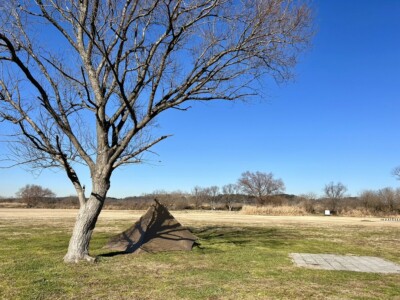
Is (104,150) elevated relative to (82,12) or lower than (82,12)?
lower

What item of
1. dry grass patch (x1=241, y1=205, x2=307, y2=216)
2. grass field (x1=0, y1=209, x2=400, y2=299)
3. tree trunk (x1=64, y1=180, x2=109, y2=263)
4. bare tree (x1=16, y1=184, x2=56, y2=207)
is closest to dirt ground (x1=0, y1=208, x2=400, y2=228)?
dry grass patch (x1=241, y1=205, x2=307, y2=216)

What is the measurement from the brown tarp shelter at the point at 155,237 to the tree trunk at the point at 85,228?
216 centimetres

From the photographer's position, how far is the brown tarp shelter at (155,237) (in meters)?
11.3

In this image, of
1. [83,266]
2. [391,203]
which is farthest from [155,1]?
[391,203]

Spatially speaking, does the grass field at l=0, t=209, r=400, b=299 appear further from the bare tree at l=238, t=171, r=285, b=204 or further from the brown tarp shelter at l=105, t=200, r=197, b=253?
the bare tree at l=238, t=171, r=285, b=204

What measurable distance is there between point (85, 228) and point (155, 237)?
3375mm

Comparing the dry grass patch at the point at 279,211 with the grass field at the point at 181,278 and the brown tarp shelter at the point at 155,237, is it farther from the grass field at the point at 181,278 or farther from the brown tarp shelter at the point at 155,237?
the grass field at the point at 181,278

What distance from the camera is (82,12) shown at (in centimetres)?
874

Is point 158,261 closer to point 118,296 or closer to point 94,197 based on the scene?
point 94,197

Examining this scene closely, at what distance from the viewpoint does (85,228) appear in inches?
351

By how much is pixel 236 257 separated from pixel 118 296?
487 cm

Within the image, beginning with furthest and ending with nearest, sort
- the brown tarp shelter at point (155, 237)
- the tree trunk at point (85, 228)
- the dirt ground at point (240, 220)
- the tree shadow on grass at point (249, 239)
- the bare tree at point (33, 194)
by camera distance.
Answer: the bare tree at point (33, 194), the dirt ground at point (240, 220), the tree shadow on grass at point (249, 239), the brown tarp shelter at point (155, 237), the tree trunk at point (85, 228)

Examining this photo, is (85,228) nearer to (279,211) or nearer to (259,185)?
(279,211)

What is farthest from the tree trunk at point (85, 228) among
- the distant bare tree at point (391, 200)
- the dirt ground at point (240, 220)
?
the distant bare tree at point (391, 200)
